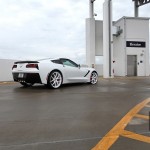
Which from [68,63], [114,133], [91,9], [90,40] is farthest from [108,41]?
[114,133]

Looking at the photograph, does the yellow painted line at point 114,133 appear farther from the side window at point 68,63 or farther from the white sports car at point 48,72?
the side window at point 68,63

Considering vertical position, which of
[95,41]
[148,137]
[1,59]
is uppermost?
[95,41]

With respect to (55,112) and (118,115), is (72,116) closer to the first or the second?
(55,112)

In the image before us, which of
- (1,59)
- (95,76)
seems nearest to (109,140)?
(95,76)

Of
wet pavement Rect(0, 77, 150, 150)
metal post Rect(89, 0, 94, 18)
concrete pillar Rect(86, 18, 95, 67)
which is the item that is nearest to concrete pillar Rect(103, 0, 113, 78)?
concrete pillar Rect(86, 18, 95, 67)

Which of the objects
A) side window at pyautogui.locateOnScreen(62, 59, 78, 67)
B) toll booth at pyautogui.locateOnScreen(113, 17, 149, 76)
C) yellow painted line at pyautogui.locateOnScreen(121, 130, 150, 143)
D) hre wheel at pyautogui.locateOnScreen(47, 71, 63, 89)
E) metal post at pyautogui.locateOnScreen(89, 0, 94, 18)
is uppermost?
metal post at pyautogui.locateOnScreen(89, 0, 94, 18)

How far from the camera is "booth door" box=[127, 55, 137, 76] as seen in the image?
24797mm

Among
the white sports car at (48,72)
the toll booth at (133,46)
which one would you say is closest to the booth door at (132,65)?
the toll booth at (133,46)

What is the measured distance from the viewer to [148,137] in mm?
4266

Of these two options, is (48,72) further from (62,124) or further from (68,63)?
(62,124)

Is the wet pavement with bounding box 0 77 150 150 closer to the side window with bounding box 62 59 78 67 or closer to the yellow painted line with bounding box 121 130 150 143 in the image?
the yellow painted line with bounding box 121 130 150 143

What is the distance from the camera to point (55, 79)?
11617 millimetres

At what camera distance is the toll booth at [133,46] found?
2425cm

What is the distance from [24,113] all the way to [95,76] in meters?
8.29
